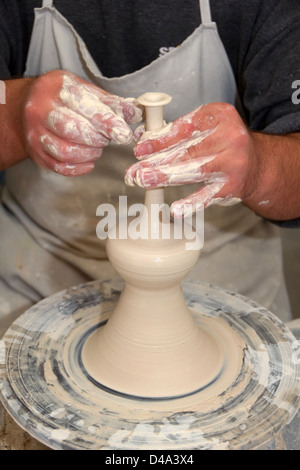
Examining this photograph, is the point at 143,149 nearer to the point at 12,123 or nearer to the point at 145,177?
the point at 145,177

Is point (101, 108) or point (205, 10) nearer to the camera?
point (101, 108)

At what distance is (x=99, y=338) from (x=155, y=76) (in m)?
0.71

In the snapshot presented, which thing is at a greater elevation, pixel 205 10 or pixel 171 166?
pixel 205 10

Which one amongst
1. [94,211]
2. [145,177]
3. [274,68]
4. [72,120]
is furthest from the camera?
[94,211]

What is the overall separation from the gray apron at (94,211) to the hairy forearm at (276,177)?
0.26 metres

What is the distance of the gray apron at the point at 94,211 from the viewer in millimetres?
1674

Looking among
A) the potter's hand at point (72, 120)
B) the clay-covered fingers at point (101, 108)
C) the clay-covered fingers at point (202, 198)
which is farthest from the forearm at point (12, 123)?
the clay-covered fingers at point (202, 198)

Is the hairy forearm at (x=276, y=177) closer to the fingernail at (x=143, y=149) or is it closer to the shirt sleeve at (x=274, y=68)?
the shirt sleeve at (x=274, y=68)

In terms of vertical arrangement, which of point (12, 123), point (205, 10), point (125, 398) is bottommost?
point (125, 398)

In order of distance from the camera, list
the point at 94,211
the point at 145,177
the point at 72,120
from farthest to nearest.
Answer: the point at 94,211
the point at 72,120
the point at 145,177

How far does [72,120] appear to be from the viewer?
3.99 ft

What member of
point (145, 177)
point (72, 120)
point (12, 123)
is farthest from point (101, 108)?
point (12, 123)

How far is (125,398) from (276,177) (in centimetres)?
59
